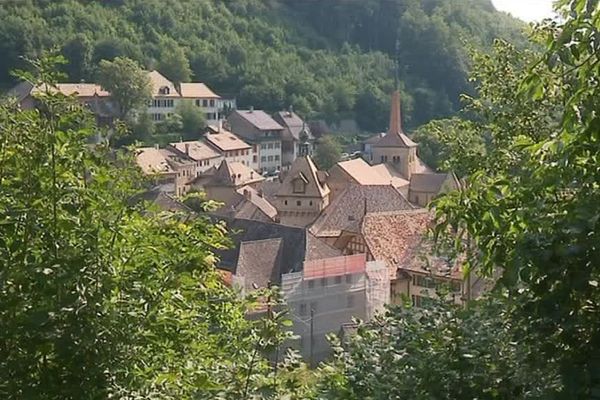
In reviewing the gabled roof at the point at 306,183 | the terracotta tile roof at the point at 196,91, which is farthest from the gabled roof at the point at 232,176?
the terracotta tile roof at the point at 196,91

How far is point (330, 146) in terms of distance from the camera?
51.5 m

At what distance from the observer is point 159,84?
204ft

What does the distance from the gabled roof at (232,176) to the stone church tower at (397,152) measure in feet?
23.2

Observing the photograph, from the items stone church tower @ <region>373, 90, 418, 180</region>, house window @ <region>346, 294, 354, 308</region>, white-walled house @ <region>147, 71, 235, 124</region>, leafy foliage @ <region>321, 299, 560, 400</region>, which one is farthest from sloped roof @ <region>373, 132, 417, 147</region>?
leafy foliage @ <region>321, 299, 560, 400</region>

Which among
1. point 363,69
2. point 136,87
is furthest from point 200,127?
point 363,69

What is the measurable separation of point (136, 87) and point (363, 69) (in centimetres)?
3097

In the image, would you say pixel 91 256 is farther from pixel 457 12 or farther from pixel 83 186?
pixel 457 12

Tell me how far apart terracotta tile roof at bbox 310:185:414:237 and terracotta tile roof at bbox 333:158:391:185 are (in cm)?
1047

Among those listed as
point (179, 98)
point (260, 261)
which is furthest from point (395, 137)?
point (260, 261)

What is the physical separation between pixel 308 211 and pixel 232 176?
10491 millimetres

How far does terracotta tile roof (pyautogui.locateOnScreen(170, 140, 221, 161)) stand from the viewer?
47094mm

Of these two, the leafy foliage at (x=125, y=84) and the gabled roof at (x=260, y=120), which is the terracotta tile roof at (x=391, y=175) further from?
the leafy foliage at (x=125, y=84)

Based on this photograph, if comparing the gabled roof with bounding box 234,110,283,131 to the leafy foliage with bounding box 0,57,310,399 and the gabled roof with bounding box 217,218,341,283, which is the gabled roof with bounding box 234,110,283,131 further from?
the leafy foliage with bounding box 0,57,310,399

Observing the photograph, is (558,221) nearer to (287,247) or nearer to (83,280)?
(83,280)
